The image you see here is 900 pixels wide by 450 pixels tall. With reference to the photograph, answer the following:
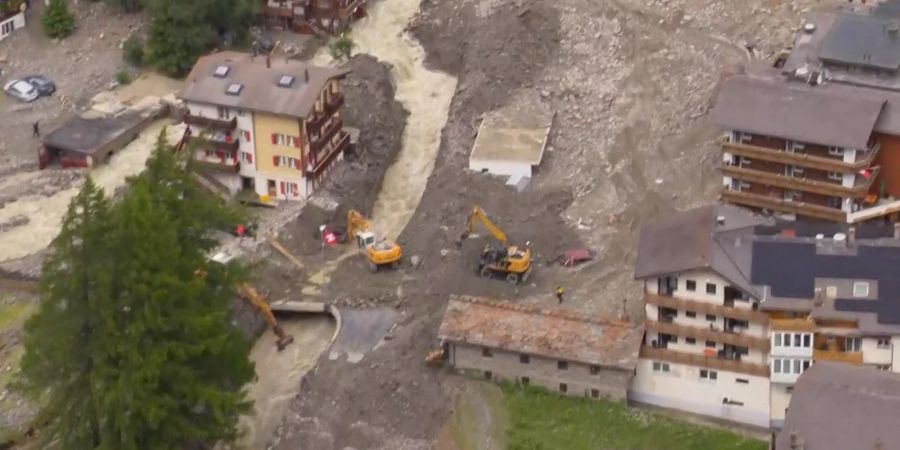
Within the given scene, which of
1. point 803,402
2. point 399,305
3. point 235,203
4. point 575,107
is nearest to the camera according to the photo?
point 803,402

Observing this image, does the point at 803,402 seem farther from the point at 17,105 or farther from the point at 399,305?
the point at 17,105

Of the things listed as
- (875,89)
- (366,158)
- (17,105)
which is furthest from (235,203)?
(875,89)

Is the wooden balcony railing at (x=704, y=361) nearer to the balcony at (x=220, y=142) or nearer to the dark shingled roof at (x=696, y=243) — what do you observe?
the dark shingled roof at (x=696, y=243)

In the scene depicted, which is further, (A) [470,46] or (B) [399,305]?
(A) [470,46]

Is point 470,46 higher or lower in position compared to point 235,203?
higher

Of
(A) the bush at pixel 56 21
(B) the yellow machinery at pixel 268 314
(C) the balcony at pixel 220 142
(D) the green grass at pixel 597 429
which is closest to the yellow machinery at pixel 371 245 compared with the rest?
(B) the yellow machinery at pixel 268 314
